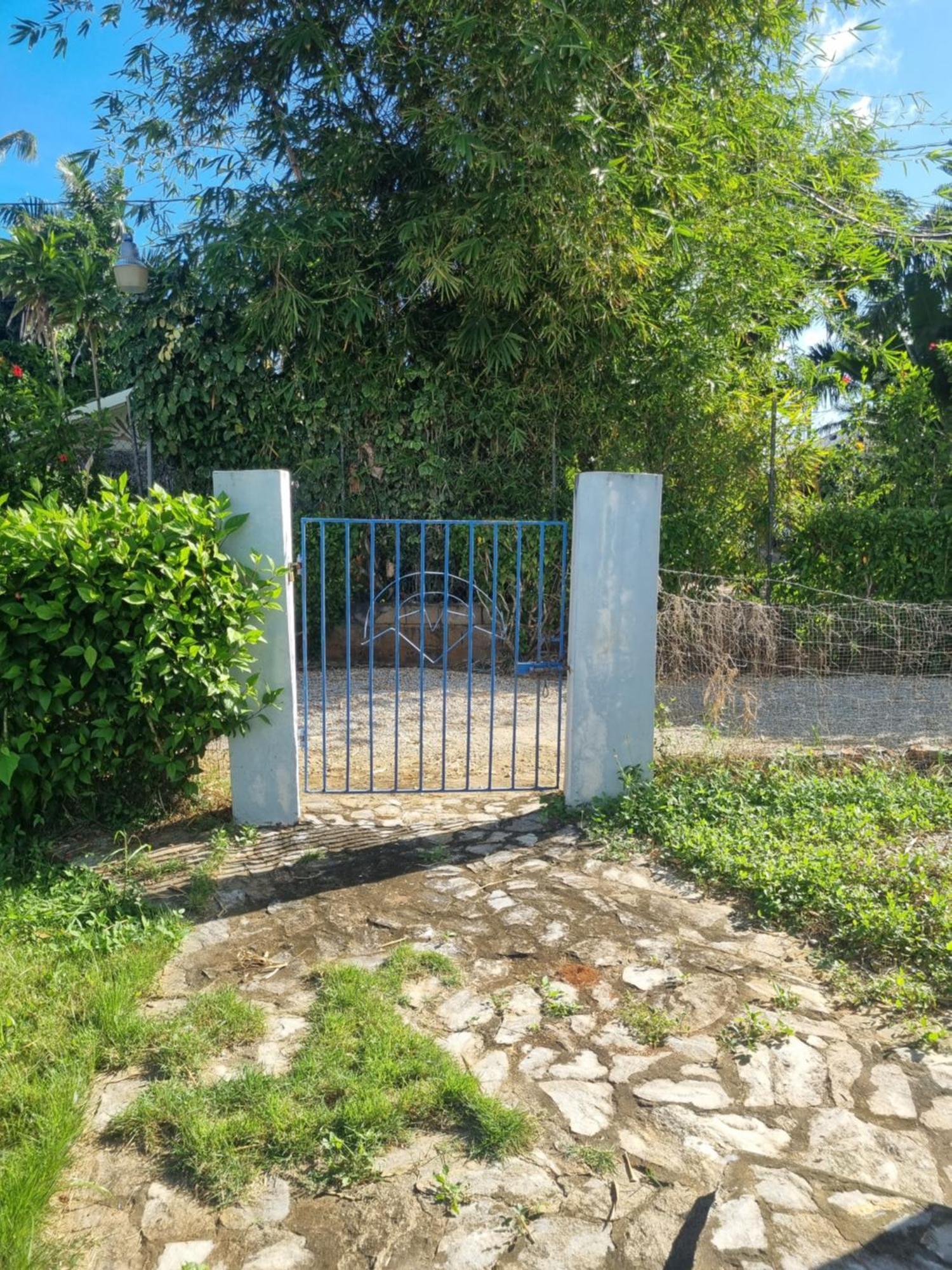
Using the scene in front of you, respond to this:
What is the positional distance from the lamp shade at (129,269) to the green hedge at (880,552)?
614cm

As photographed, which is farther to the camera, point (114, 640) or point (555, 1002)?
point (114, 640)

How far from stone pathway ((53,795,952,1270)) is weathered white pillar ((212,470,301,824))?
497 millimetres

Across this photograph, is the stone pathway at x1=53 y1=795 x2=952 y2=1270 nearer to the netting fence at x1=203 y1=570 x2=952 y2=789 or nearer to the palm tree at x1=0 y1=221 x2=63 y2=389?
the netting fence at x1=203 y1=570 x2=952 y2=789

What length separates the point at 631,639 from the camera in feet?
14.6

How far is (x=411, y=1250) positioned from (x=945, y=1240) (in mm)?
1127

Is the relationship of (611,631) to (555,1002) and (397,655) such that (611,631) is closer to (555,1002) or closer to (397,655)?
(397,655)

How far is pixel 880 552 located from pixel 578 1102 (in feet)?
22.6

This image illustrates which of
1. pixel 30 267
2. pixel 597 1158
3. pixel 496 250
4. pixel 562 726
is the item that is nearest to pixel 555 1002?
pixel 597 1158

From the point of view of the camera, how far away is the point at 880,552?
26.9ft

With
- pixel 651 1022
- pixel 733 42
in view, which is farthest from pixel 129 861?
pixel 733 42

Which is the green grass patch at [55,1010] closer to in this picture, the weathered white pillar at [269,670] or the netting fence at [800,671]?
the weathered white pillar at [269,670]

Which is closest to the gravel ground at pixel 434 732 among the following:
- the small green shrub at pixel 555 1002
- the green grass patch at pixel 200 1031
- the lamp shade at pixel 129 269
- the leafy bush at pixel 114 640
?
the leafy bush at pixel 114 640

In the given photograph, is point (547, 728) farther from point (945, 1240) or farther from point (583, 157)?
point (945, 1240)

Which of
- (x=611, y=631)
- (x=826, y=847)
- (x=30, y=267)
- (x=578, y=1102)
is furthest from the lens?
(x=30, y=267)
